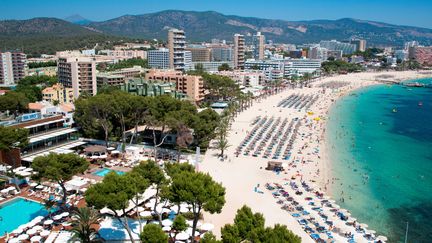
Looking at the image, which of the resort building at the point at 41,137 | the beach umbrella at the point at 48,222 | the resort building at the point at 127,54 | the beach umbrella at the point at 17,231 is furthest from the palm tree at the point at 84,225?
the resort building at the point at 127,54

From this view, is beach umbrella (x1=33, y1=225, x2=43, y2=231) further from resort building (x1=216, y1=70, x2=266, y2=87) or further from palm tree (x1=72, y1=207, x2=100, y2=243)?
resort building (x1=216, y1=70, x2=266, y2=87)

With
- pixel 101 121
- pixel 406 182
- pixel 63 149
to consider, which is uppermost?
pixel 101 121

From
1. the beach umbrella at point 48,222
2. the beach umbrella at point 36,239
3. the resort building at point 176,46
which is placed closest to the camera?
the beach umbrella at point 36,239

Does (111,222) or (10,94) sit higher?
(10,94)

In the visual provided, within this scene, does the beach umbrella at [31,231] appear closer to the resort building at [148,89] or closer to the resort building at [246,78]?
the resort building at [148,89]

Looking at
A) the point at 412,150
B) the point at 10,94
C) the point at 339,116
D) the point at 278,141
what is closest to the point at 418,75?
the point at 339,116

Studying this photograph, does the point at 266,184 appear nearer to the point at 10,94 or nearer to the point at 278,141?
the point at 278,141
